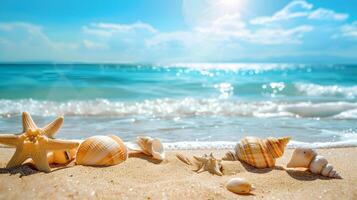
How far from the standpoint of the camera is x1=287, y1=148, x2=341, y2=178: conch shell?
3451mm

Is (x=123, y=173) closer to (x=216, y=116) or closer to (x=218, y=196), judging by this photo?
(x=218, y=196)

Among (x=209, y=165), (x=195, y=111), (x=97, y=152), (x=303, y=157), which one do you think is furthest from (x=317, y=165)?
(x=195, y=111)

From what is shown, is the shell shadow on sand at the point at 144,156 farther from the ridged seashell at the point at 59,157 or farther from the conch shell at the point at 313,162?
the conch shell at the point at 313,162

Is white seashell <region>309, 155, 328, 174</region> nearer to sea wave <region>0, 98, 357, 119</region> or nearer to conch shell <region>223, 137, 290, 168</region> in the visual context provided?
conch shell <region>223, 137, 290, 168</region>

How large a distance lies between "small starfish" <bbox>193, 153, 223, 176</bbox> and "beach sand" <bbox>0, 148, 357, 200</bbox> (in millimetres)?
72

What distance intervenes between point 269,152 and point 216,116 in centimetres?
525

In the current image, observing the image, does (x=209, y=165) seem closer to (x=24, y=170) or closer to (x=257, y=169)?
(x=257, y=169)

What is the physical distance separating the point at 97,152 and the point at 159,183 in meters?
0.79

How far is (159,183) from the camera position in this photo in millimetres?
3170

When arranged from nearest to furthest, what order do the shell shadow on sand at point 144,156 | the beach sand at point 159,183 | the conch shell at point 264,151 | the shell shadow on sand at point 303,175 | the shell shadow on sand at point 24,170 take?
1. the beach sand at point 159,183
2. the shell shadow on sand at point 24,170
3. the shell shadow on sand at point 303,175
4. the conch shell at point 264,151
5. the shell shadow on sand at point 144,156

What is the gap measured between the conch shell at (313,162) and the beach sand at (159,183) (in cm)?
7

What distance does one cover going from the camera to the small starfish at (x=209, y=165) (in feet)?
11.7

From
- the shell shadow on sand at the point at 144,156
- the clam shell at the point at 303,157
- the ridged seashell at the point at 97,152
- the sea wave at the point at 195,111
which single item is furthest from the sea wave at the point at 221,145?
the sea wave at the point at 195,111

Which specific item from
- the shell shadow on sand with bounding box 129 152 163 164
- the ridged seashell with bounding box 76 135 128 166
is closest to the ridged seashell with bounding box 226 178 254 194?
the shell shadow on sand with bounding box 129 152 163 164
